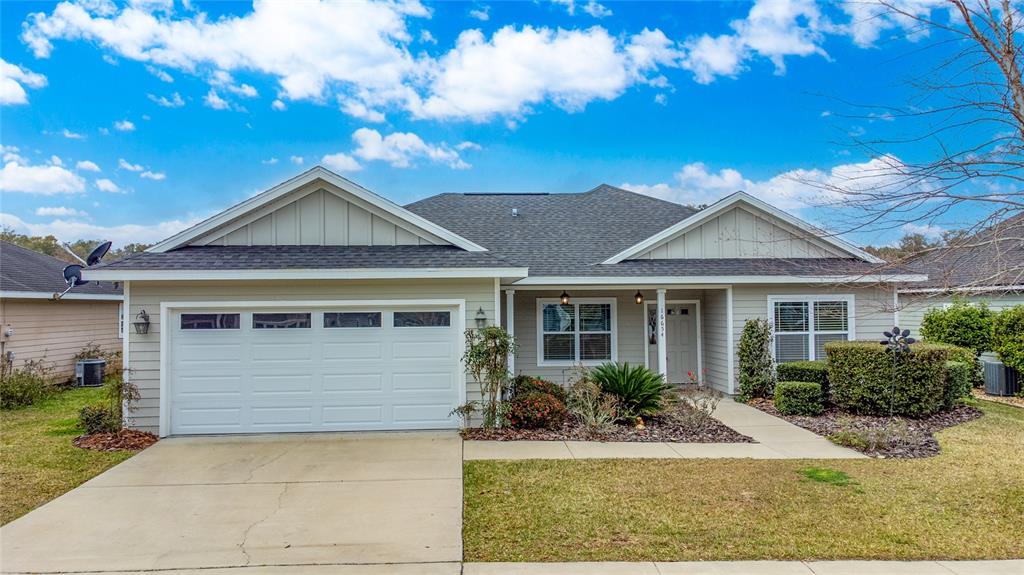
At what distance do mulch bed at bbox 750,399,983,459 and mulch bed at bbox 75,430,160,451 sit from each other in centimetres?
1061

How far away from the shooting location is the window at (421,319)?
9.07 meters

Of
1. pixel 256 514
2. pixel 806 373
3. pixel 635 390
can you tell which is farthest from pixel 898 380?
pixel 256 514

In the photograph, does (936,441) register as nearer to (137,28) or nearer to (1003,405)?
(1003,405)

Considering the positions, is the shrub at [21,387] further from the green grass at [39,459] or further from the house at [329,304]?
the house at [329,304]

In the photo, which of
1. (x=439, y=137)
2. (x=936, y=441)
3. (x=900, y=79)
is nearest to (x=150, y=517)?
(x=900, y=79)

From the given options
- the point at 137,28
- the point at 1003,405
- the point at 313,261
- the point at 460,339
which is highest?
the point at 137,28

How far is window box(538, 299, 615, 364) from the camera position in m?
13.0

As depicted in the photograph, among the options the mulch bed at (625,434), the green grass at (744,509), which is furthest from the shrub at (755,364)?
the green grass at (744,509)

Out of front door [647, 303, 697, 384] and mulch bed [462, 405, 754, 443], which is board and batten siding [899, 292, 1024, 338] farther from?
mulch bed [462, 405, 754, 443]

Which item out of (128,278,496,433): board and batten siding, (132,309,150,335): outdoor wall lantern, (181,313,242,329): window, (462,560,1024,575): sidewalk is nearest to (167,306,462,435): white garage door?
(181,313,242,329): window

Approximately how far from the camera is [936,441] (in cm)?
814

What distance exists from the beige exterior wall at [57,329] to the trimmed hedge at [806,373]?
696 inches

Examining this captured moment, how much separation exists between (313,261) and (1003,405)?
14005 millimetres

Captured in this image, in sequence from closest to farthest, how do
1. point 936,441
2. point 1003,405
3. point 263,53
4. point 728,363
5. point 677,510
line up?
1. point 677,510
2. point 936,441
3. point 1003,405
4. point 728,363
5. point 263,53
